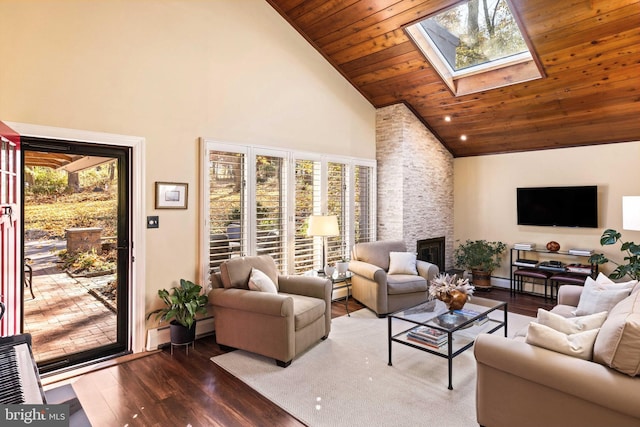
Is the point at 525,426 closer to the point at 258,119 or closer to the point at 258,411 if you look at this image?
the point at 258,411

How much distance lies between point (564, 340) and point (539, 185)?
456 centimetres

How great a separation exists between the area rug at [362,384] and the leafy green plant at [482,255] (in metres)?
3.05

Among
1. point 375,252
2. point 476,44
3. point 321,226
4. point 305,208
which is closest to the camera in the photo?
point 476,44

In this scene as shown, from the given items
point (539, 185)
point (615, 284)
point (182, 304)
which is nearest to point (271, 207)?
point (182, 304)

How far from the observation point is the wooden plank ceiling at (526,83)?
3.63 m

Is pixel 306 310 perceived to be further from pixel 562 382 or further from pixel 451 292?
pixel 562 382

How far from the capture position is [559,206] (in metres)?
5.58

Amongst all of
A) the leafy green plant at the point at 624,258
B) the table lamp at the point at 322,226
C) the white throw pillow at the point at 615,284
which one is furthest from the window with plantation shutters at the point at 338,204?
the leafy green plant at the point at 624,258

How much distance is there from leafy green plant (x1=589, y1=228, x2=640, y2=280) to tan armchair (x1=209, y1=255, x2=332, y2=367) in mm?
3942

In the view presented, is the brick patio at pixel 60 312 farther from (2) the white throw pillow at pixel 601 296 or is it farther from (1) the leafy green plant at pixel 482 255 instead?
(1) the leafy green plant at pixel 482 255

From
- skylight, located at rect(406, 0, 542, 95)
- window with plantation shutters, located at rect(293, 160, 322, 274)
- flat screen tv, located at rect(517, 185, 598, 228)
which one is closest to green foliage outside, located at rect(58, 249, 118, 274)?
window with plantation shutters, located at rect(293, 160, 322, 274)

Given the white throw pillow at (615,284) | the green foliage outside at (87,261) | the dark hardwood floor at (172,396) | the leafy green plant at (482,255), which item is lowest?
the dark hardwood floor at (172,396)

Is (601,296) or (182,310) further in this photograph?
(182,310)

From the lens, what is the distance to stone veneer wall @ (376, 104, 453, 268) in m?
5.73
